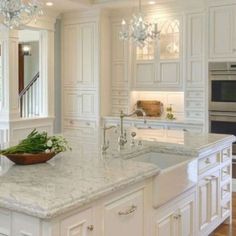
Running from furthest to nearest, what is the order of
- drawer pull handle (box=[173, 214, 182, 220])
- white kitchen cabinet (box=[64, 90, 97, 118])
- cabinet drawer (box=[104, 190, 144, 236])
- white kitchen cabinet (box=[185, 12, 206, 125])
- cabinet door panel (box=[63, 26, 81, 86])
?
cabinet door panel (box=[63, 26, 81, 86]), white kitchen cabinet (box=[64, 90, 97, 118]), white kitchen cabinet (box=[185, 12, 206, 125]), drawer pull handle (box=[173, 214, 182, 220]), cabinet drawer (box=[104, 190, 144, 236])

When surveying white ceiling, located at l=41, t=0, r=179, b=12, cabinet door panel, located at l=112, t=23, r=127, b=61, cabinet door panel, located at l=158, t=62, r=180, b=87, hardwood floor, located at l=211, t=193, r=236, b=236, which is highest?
white ceiling, located at l=41, t=0, r=179, b=12

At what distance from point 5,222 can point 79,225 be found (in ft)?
1.15

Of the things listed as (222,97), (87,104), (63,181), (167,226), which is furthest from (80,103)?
(63,181)

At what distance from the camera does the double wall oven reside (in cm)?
528

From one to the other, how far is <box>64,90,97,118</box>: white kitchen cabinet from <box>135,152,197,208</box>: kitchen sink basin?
3.31 metres

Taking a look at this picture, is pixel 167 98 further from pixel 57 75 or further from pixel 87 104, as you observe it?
pixel 57 75

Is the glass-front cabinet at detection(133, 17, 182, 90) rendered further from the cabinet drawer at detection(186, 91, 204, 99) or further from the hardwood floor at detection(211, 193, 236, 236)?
the hardwood floor at detection(211, 193, 236, 236)

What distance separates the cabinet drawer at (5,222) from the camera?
71.0 inches

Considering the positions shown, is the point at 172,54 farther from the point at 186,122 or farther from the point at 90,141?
the point at 90,141

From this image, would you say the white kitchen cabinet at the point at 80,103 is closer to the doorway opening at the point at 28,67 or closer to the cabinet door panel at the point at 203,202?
the doorway opening at the point at 28,67

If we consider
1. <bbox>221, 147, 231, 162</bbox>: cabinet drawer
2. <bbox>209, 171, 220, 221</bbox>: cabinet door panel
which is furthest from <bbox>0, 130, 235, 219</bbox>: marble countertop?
<bbox>221, 147, 231, 162</bbox>: cabinet drawer

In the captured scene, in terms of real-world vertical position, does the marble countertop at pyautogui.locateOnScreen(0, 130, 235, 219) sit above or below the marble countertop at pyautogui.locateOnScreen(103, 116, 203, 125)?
below

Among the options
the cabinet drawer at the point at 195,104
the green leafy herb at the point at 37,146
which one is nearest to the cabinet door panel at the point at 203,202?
the green leafy herb at the point at 37,146

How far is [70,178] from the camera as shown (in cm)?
210
